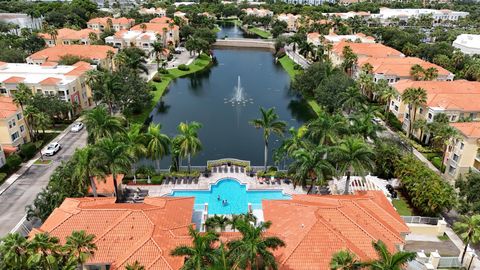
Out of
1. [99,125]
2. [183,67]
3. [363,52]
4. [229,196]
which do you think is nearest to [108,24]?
[183,67]

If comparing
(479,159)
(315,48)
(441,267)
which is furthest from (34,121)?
(315,48)

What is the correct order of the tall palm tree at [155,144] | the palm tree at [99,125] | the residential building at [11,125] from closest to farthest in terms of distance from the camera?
the palm tree at [99,125], the tall palm tree at [155,144], the residential building at [11,125]

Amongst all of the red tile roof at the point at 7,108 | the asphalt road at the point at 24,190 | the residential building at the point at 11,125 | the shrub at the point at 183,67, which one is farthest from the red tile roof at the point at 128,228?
the shrub at the point at 183,67

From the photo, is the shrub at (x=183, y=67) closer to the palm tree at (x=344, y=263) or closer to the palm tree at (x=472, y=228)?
the palm tree at (x=472, y=228)

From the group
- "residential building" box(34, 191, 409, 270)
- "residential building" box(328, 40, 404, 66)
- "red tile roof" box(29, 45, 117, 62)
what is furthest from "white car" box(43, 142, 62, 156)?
"residential building" box(328, 40, 404, 66)

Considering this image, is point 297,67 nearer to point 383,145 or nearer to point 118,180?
point 383,145

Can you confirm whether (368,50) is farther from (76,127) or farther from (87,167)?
(87,167)

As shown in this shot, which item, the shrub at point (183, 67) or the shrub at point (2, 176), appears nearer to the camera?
the shrub at point (2, 176)

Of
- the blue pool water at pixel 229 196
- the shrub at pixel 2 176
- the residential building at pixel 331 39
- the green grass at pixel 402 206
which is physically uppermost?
the residential building at pixel 331 39
